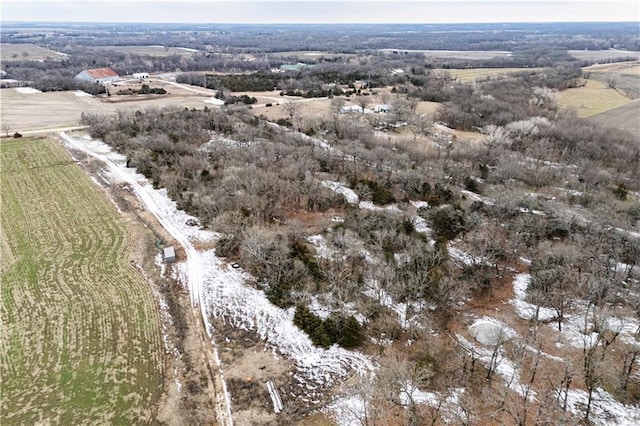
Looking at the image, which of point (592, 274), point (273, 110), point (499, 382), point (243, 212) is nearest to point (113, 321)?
point (243, 212)

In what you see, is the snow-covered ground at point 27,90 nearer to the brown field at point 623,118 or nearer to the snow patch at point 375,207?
the snow patch at point 375,207

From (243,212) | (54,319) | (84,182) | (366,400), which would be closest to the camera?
(366,400)

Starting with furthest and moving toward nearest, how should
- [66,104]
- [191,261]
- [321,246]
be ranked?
1. [66,104]
2. [321,246]
3. [191,261]

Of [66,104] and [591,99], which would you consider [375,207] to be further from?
[591,99]

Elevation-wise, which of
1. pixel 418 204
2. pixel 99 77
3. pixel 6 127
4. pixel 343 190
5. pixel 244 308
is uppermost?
pixel 99 77

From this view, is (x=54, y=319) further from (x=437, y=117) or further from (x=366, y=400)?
(x=437, y=117)

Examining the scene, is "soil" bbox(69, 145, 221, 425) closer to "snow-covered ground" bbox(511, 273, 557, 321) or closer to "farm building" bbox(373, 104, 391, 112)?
"snow-covered ground" bbox(511, 273, 557, 321)

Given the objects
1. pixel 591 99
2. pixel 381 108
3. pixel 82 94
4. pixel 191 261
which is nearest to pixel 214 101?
pixel 82 94
